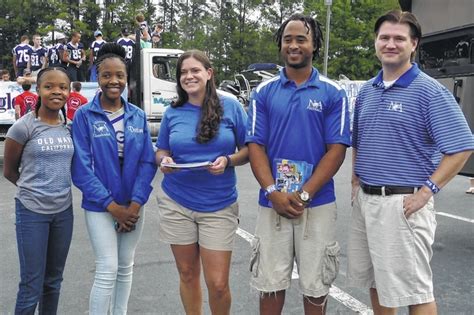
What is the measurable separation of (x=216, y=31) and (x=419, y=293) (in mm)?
35098

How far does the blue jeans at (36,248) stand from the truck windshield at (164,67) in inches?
387

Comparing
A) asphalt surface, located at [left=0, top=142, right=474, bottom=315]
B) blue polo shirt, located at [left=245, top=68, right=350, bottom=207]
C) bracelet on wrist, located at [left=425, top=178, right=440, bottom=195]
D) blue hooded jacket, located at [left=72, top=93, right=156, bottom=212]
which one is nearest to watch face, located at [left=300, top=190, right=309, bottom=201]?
blue polo shirt, located at [left=245, top=68, right=350, bottom=207]

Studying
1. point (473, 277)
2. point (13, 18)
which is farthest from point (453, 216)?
point (13, 18)

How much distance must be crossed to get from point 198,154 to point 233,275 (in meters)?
1.75

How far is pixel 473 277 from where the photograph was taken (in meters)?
4.30

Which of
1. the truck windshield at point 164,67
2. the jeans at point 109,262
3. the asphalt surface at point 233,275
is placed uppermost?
the truck windshield at point 164,67

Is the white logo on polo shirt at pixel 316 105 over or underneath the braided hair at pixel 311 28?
underneath

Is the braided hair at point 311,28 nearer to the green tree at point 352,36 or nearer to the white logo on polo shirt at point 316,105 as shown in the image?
the white logo on polo shirt at point 316,105

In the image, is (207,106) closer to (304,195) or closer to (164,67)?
(304,195)

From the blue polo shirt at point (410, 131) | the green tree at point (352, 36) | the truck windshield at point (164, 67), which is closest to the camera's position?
the blue polo shirt at point (410, 131)

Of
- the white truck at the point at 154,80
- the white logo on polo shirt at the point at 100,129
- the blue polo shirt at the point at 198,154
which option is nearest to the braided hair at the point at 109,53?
the white logo on polo shirt at the point at 100,129

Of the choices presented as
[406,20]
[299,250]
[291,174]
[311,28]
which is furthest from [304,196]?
[406,20]

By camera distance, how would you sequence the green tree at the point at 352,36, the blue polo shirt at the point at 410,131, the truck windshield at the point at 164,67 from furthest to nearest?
the green tree at the point at 352,36 → the truck windshield at the point at 164,67 → the blue polo shirt at the point at 410,131

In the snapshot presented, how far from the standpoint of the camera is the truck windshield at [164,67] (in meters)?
12.4
